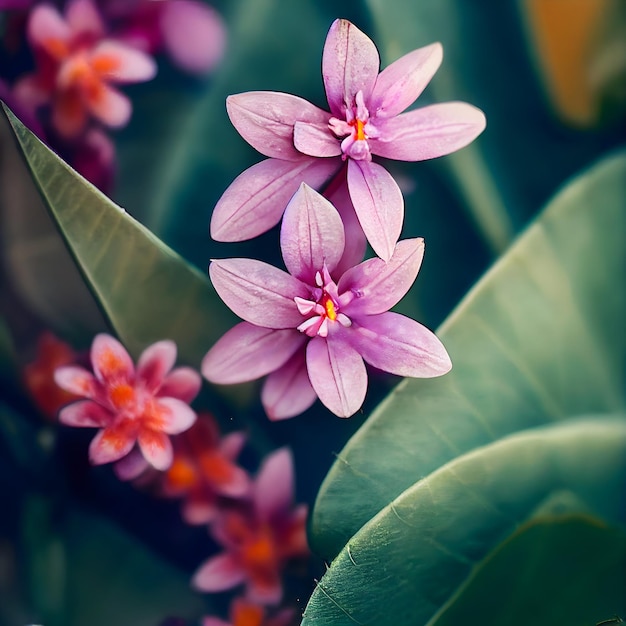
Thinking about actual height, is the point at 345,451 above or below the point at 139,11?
below

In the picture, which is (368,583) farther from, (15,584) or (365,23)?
(365,23)

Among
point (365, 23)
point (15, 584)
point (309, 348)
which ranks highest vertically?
point (365, 23)

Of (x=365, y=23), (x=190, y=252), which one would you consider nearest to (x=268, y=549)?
(x=190, y=252)

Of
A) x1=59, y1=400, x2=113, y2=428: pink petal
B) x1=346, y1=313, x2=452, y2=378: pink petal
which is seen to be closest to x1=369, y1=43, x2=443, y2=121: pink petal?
x1=346, y1=313, x2=452, y2=378: pink petal

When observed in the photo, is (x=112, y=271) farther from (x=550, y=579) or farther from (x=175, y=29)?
(x=550, y=579)

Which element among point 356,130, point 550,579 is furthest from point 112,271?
point 550,579

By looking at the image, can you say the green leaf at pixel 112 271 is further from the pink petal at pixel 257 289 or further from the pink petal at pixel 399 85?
the pink petal at pixel 399 85
